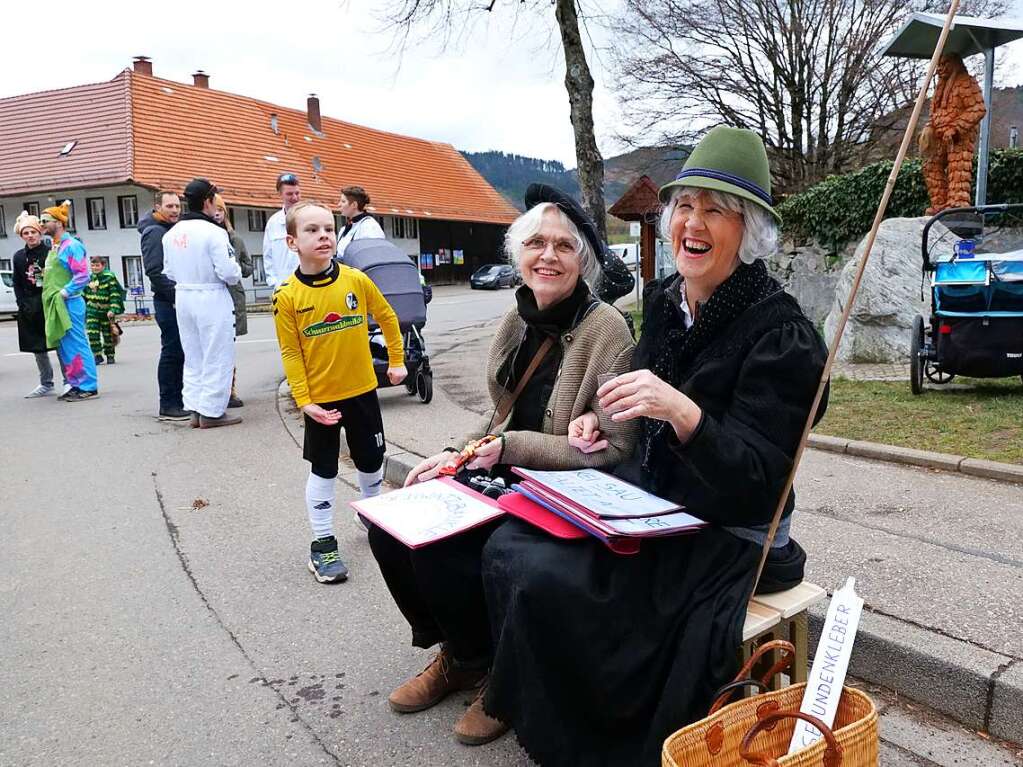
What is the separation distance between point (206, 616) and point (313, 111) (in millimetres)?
42209

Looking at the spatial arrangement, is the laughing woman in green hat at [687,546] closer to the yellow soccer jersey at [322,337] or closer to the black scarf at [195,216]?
the yellow soccer jersey at [322,337]

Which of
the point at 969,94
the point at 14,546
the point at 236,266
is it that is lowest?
the point at 14,546

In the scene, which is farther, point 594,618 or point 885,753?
point 885,753

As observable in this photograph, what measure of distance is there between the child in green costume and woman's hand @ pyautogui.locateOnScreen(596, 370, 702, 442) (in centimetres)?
1185

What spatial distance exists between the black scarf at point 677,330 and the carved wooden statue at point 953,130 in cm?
787

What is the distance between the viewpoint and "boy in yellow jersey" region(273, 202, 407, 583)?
3918 mm

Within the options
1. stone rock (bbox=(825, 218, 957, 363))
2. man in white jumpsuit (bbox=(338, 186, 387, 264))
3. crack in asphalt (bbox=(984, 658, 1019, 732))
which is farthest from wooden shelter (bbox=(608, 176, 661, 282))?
crack in asphalt (bbox=(984, 658, 1019, 732))

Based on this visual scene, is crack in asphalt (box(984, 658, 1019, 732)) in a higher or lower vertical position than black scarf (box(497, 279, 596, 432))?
lower

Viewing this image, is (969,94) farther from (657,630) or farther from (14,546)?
(14,546)

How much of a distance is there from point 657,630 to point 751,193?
3.89 ft

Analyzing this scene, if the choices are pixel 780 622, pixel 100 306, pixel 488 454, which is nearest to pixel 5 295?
pixel 100 306

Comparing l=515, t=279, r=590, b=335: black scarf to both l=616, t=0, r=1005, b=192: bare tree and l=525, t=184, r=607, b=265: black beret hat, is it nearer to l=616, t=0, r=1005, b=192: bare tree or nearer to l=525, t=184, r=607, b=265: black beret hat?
l=525, t=184, r=607, b=265: black beret hat

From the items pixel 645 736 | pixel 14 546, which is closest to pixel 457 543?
pixel 645 736

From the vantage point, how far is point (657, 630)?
6.96 feet
